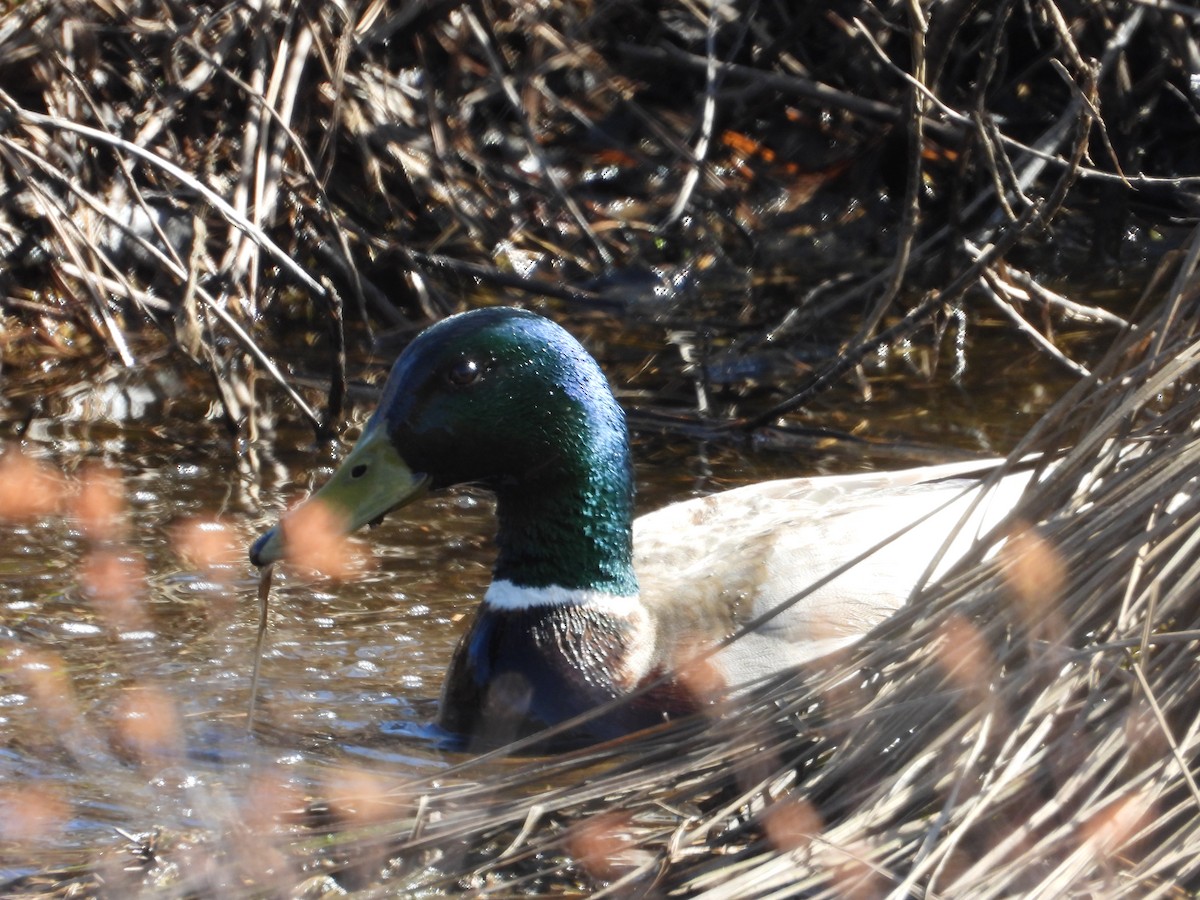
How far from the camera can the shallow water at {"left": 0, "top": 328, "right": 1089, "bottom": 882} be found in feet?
11.7

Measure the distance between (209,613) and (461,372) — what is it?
108cm

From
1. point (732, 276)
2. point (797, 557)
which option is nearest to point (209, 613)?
point (797, 557)

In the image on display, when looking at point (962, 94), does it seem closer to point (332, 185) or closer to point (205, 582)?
point (332, 185)

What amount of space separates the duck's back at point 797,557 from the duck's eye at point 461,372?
0.65m

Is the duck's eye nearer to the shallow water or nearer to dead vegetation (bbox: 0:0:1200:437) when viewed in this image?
the shallow water

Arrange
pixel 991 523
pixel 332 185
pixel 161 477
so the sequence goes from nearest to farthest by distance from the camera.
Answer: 1. pixel 991 523
2. pixel 161 477
3. pixel 332 185

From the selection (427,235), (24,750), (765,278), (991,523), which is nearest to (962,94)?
(765,278)

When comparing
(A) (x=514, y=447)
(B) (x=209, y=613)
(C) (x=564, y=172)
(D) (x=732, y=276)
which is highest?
(C) (x=564, y=172)

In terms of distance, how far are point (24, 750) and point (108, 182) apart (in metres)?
3.47

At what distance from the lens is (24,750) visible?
3.77m

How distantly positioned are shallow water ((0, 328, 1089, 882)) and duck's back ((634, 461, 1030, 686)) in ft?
1.99

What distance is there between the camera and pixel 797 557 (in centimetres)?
402

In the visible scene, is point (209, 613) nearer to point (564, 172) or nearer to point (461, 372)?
point (461, 372)

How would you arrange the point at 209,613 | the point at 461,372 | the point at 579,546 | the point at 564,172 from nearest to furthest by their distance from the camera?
the point at 461,372, the point at 579,546, the point at 209,613, the point at 564,172
